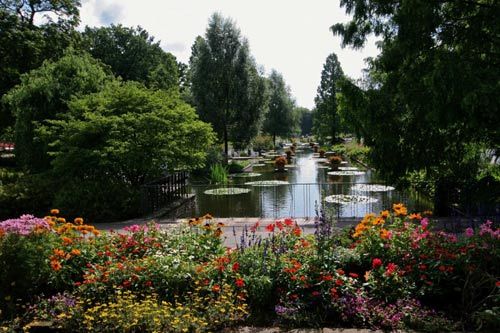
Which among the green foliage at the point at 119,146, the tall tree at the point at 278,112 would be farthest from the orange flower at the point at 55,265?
the tall tree at the point at 278,112

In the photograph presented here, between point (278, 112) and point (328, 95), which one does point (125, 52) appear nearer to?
point (278, 112)

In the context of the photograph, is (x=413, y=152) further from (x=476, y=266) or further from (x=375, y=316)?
(x=375, y=316)

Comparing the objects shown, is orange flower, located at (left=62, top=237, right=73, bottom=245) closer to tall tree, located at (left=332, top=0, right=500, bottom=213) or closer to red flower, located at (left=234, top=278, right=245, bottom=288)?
red flower, located at (left=234, top=278, right=245, bottom=288)

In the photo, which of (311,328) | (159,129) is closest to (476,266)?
(311,328)

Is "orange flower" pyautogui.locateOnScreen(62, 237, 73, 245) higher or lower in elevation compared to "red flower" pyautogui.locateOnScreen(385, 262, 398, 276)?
higher

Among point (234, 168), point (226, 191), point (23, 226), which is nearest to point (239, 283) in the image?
point (23, 226)

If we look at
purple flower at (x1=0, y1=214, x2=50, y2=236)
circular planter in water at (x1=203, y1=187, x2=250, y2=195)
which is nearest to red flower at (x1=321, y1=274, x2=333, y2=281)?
purple flower at (x1=0, y1=214, x2=50, y2=236)

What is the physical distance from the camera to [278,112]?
2419 inches

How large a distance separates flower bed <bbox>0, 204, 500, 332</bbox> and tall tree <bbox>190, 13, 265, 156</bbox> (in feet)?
88.6

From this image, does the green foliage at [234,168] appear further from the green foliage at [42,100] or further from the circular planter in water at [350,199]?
the circular planter in water at [350,199]

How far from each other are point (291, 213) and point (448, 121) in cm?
697

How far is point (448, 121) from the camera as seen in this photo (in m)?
7.99

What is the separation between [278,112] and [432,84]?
54.4 m

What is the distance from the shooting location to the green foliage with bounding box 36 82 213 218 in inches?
476
